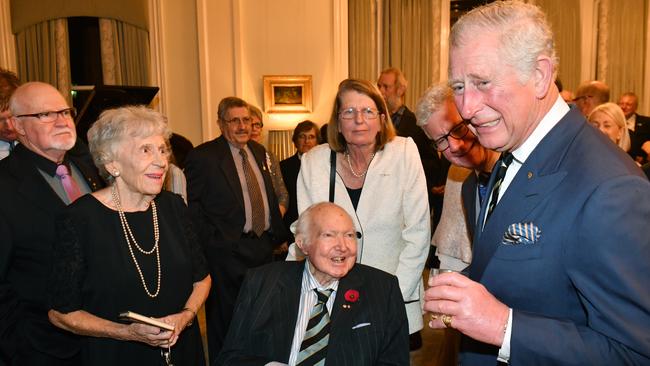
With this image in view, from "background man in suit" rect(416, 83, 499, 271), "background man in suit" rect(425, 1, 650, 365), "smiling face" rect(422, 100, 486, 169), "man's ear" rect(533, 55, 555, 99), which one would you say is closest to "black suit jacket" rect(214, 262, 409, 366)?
"background man in suit" rect(416, 83, 499, 271)

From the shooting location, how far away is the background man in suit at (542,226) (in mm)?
1001

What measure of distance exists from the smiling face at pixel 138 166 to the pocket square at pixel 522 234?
156cm

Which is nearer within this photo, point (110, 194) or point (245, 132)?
point (110, 194)

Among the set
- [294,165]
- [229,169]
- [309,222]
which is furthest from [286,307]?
[294,165]

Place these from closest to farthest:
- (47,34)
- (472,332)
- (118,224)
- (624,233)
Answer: (624,233) → (472,332) → (118,224) → (47,34)

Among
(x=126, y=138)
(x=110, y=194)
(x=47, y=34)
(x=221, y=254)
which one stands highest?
(x=47, y=34)

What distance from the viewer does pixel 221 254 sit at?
3.94 metres

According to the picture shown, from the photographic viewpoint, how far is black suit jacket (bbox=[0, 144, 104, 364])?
86.5 inches

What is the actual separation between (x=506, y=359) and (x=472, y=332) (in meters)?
0.13

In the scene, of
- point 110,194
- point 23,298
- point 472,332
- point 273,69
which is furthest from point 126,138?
point 273,69

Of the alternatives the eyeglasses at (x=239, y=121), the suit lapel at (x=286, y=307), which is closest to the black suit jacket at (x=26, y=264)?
the suit lapel at (x=286, y=307)

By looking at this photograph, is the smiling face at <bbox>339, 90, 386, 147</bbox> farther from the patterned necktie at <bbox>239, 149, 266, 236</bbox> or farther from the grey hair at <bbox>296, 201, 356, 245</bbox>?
the patterned necktie at <bbox>239, 149, 266, 236</bbox>

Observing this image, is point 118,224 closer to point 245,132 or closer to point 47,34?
point 245,132

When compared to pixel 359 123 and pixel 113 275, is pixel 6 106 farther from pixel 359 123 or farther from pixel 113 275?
pixel 359 123
